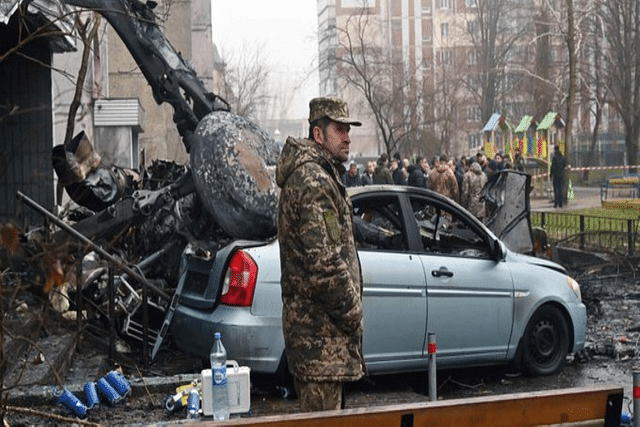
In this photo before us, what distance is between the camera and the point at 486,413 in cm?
508

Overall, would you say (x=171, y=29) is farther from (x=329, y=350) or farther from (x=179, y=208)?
(x=329, y=350)

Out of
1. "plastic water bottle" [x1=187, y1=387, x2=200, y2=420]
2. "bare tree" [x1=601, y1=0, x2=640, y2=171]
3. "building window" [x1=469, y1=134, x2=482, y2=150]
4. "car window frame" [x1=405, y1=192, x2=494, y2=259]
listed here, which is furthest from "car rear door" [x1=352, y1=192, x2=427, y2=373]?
"building window" [x1=469, y1=134, x2=482, y2=150]

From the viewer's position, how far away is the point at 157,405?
7.97 meters

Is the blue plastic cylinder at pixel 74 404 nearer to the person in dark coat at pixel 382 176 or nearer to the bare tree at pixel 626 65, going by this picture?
the person in dark coat at pixel 382 176

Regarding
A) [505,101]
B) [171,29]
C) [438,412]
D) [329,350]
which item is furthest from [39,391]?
[505,101]

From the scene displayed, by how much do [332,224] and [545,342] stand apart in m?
4.86

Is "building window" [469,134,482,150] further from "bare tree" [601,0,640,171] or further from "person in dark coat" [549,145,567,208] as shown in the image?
"person in dark coat" [549,145,567,208]

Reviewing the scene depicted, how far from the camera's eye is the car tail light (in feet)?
26.2

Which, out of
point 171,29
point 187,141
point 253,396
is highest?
point 171,29

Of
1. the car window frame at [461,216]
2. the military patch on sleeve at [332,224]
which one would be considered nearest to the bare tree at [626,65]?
the car window frame at [461,216]

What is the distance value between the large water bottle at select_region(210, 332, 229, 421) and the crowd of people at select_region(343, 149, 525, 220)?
1117cm

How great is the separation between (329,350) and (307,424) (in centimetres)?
68

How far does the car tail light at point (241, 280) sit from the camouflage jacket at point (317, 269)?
261 centimetres

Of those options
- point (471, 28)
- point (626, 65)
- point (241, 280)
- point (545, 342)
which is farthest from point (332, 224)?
point (471, 28)
